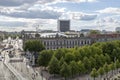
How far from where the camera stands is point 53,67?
71.4 m

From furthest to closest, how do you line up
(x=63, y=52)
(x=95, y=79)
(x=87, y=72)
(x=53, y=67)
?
1. (x=63, y=52)
2. (x=87, y=72)
3. (x=53, y=67)
4. (x=95, y=79)

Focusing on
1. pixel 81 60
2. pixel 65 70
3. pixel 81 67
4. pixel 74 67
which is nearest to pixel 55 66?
pixel 65 70

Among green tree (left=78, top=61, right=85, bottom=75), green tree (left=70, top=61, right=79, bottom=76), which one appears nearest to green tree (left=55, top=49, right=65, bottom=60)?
green tree (left=78, top=61, right=85, bottom=75)

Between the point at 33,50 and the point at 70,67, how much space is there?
45352mm

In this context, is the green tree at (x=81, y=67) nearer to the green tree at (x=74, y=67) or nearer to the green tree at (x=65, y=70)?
the green tree at (x=74, y=67)

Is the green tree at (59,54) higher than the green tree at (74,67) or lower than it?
higher

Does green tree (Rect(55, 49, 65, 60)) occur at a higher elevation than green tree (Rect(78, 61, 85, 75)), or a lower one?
higher

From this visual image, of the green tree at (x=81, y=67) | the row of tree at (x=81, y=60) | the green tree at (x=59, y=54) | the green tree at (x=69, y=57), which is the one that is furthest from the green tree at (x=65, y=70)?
the green tree at (x=59, y=54)

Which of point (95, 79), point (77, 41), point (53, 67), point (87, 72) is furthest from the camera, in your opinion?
point (77, 41)

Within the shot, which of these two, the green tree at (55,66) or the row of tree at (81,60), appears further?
the green tree at (55,66)

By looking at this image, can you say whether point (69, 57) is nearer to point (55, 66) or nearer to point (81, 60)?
point (81, 60)

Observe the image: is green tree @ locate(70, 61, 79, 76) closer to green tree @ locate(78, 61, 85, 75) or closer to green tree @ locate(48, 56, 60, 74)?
green tree @ locate(78, 61, 85, 75)

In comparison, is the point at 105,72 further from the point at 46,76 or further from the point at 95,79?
the point at 46,76

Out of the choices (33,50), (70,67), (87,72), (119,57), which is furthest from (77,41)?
(70,67)
